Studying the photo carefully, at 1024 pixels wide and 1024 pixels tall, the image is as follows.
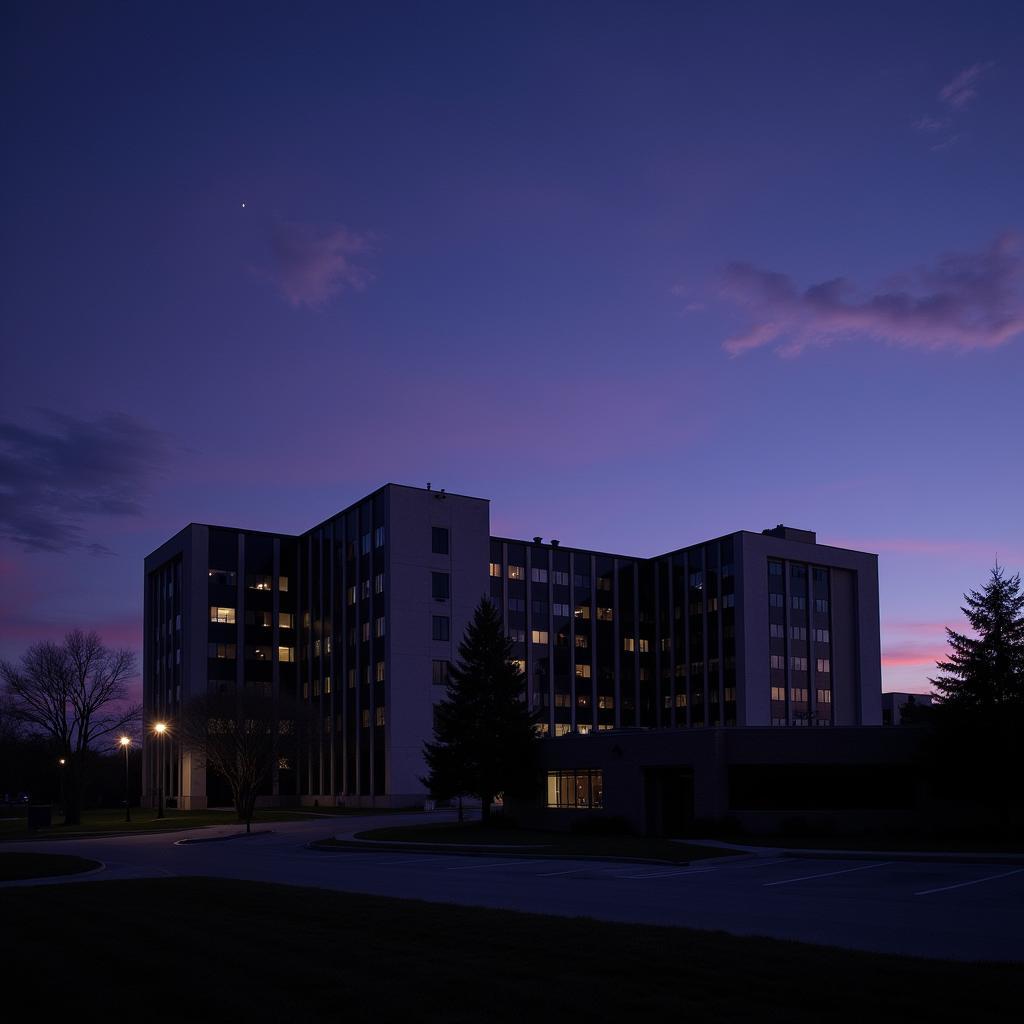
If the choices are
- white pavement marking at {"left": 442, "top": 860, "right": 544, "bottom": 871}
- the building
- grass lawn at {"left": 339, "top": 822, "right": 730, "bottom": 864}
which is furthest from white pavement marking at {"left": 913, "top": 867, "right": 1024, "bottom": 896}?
the building

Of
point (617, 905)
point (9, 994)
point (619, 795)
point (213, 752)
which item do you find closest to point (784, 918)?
point (617, 905)

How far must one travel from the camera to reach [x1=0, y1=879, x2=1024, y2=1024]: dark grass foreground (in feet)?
30.9

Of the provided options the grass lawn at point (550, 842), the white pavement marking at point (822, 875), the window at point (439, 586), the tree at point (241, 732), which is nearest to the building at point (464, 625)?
the window at point (439, 586)

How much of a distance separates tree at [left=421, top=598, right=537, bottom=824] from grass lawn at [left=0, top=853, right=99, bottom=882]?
18729mm

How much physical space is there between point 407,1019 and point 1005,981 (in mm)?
5645

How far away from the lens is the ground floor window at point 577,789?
45.7m

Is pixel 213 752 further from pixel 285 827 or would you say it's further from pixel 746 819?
pixel 746 819

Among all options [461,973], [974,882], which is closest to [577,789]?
[974,882]

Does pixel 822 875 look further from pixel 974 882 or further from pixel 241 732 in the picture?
pixel 241 732

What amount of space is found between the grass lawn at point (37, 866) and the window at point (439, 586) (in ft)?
160

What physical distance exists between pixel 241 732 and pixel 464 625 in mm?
20787

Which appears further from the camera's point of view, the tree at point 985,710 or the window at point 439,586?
the window at point 439,586

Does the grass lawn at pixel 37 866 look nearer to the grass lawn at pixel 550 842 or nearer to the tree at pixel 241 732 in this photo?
the grass lawn at pixel 550 842

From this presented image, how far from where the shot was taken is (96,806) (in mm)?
116125
